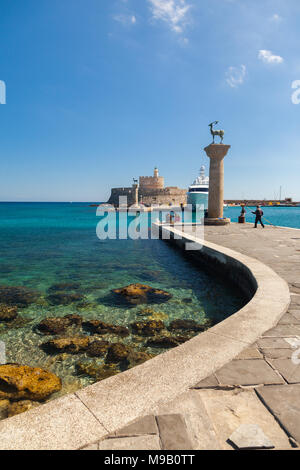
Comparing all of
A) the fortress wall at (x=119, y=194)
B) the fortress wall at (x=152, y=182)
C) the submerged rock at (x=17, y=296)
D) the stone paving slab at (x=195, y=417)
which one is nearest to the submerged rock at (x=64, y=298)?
the submerged rock at (x=17, y=296)

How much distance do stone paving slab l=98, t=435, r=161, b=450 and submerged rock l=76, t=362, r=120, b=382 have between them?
2.17 m

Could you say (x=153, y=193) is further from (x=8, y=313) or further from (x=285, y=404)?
(x=285, y=404)

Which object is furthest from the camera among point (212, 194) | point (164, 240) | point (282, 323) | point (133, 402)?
point (164, 240)

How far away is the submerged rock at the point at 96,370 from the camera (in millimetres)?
3727

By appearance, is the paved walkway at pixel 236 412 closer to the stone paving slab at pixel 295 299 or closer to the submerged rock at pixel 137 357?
the stone paving slab at pixel 295 299

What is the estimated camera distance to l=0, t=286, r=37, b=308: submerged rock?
271 inches

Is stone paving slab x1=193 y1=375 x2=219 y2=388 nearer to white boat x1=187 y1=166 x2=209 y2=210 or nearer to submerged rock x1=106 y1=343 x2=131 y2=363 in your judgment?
submerged rock x1=106 y1=343 x2=131 y2=363

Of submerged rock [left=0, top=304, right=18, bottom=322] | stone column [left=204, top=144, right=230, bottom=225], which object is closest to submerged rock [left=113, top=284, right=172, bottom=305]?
submerged rock [left=0, top=304, right=18, bottom=322]

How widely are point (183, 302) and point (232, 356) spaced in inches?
156

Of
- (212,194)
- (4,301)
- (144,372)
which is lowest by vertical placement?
(4,301)

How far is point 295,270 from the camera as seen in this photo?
5.84m
